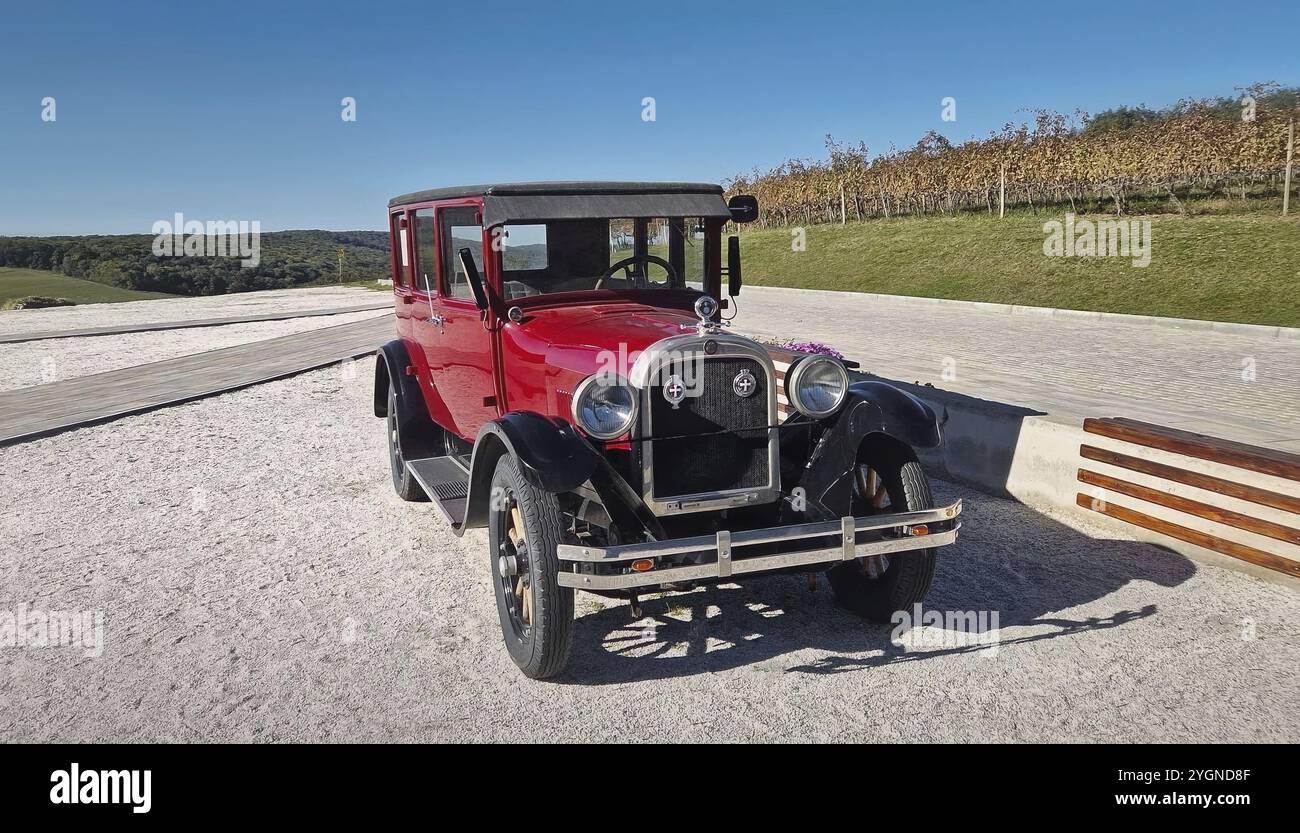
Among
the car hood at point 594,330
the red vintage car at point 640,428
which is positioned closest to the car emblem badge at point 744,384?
the red vintage car at point 640,428

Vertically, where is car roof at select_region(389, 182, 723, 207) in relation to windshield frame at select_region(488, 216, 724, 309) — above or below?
above

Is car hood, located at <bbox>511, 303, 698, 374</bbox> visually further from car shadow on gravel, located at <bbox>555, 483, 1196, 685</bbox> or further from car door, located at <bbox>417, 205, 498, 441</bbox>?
car shadow on gravel, located at <bbox>555, 483, 1196, 685</bbox>

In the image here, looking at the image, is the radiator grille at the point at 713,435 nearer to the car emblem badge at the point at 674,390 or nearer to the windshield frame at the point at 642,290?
the car emblem badge at the point at 674,390

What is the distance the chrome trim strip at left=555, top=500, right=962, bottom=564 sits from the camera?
12.9ft

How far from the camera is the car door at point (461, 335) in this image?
5598mm

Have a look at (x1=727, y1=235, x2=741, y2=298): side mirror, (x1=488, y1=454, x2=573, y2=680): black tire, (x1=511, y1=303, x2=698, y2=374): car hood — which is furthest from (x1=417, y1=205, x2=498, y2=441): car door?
(x1=727, y1=235, x2=741, y2=298): side mirror

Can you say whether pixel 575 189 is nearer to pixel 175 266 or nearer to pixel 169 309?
pixel 169 309

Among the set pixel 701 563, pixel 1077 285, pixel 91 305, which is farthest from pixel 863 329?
pixel 91 305

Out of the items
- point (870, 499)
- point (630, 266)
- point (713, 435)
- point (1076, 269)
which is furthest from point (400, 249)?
point (1076, 269)

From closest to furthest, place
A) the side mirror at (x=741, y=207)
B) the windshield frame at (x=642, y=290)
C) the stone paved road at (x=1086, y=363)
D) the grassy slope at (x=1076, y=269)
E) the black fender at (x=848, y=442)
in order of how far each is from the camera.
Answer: the black fender at (x=848, y=442) < the windshield frame at (x=642, y=290) < the side mirror at (x=741, y=207) < the stone paved road at (x=1086, y=363) < the grassy slope at (x=1076, y=269)

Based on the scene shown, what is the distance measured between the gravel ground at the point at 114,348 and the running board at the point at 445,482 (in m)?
10.4

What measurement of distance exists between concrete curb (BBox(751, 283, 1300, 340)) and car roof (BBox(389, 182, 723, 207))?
13447 millimetres

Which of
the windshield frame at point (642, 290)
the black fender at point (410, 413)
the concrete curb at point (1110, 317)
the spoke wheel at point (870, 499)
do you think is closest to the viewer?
the spoke wheel at point (870, 499)
